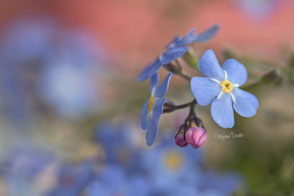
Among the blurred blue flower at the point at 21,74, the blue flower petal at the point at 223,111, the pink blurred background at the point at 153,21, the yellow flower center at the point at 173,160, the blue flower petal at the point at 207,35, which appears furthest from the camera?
the pink blurred background at the point at 153,21

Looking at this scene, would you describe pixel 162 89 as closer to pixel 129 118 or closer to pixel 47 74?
pixel 129 118

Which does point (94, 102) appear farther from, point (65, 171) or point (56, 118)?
point (65, 171)

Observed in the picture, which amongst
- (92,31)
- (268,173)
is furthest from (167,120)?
(92,31)

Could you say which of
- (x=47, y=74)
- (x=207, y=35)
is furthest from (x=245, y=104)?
(x=47, y=74)

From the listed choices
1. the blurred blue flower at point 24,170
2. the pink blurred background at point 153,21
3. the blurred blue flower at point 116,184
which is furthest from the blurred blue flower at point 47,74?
the blurred blue flower at point 116,184

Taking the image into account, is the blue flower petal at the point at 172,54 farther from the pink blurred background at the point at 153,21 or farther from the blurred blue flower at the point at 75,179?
the pink blurred background at the point at 153,21

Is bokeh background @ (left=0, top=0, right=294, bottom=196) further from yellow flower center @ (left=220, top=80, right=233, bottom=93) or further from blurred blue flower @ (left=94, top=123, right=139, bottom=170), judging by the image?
yellow flower center @ (left=220, top=80, right=233, bottom=93)

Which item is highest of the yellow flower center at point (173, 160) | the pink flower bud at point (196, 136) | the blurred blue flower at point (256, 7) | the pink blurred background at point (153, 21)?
the pink blurred background at point (153, 21)
